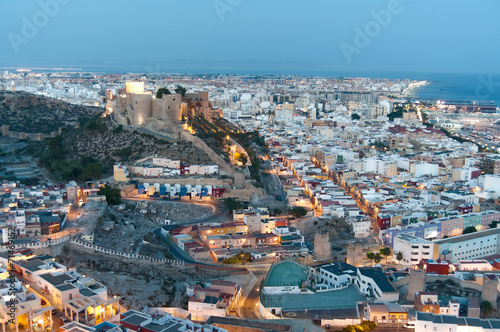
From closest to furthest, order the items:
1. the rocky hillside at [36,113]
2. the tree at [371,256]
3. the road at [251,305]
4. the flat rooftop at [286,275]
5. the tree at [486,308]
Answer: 1. the tree at [486,308]
2. the road at [251,305]
3. the flat rooftop at [286,275]
4. the tree at [371,256]
5. the rocky hillside at [36,113]

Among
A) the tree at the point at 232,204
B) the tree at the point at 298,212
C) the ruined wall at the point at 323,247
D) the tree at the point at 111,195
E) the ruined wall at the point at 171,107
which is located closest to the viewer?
the ruined wall at the point at 323,247

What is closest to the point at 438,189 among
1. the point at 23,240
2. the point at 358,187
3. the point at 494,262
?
the point at 358,187

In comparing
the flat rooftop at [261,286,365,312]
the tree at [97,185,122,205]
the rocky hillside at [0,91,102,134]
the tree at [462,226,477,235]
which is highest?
the rocky hillside at [0,91,102,134]

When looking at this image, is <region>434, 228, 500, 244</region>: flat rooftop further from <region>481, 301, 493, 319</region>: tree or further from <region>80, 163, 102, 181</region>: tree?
<region>80, 163, 102, 181</region>: tree

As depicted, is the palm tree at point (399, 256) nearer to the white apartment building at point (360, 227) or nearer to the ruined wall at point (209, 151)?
the white apartment building at point (360, 227)

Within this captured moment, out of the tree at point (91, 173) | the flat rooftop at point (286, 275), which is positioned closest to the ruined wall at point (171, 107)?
the tree at point (91, 173)

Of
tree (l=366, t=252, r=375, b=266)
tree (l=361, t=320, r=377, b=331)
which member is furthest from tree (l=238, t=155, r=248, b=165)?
tree (l=361, t=320, r=377, b=331)
